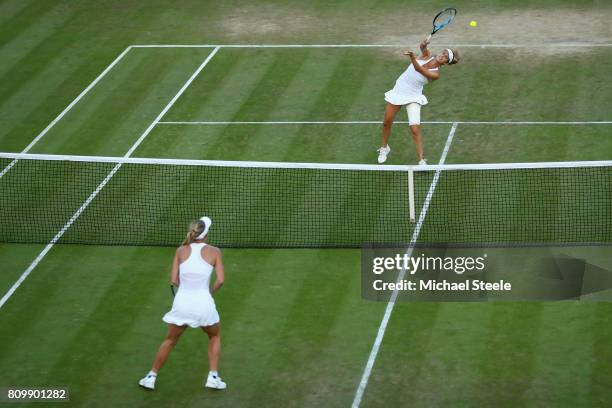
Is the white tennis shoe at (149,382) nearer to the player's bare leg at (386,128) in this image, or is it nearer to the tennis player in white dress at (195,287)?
the tennis player in white dress at (195,287)

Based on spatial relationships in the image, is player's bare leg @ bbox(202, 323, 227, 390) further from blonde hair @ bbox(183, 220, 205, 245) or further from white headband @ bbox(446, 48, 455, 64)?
white headband @ bbox(446, 48, 455, 64)

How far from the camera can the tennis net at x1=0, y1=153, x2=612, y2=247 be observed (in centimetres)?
1677

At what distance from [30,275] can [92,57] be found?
31.6ft

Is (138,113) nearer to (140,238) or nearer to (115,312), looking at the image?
(140,238)

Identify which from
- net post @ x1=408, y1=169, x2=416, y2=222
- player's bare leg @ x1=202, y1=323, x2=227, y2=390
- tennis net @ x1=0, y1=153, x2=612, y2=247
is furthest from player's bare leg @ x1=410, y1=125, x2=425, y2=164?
player's bare leg @ x1=202, y1=323, x2=227, y2=390

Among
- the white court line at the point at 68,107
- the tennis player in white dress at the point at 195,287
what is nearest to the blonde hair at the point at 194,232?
the tennis player in white dress at the point at 195,287

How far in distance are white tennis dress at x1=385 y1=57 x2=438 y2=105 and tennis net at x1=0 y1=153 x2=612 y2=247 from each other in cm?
120

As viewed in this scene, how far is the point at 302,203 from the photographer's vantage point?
701 inches

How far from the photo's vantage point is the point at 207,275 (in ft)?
41.6

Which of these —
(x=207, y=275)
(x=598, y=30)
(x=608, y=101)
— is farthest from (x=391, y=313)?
(x=598, y=30)

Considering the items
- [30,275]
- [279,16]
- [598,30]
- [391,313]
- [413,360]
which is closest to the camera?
[413,360]

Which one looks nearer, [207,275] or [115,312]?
[207,275]

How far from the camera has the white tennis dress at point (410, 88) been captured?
18797mm

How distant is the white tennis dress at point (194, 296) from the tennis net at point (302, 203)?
4126 mm
